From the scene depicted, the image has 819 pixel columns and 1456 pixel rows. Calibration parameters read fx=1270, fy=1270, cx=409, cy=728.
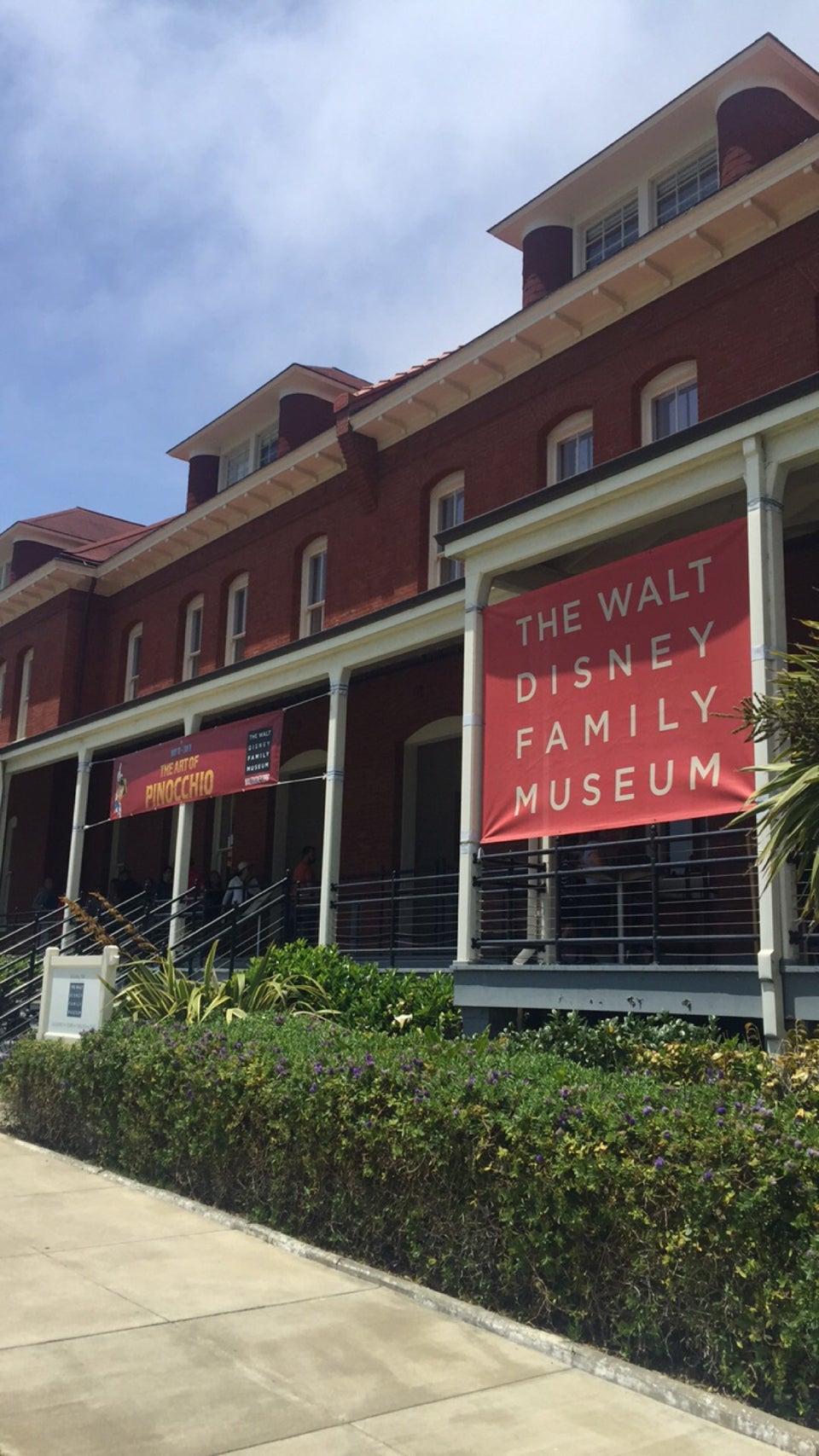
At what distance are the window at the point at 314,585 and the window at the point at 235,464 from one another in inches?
150

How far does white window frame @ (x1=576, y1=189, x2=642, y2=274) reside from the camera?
16406mm

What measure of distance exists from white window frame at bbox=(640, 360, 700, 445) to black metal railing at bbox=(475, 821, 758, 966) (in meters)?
4.77

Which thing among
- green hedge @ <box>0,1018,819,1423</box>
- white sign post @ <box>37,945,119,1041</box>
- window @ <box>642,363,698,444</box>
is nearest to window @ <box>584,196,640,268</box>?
window @ <box>642,363,698,444</box>

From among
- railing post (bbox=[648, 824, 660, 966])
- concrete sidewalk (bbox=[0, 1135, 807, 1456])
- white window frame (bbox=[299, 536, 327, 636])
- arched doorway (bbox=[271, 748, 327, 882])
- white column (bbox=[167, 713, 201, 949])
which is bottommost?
concrete sidewalk (bbox=[0, 1135, 807, 1456])

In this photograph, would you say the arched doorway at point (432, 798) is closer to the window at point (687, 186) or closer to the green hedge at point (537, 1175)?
the window at point (687, 186)

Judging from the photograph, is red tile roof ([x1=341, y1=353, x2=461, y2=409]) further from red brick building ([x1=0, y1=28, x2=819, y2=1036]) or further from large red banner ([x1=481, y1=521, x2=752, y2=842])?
large red banner ([x1=481, y1=521, x2=752, y2=842])

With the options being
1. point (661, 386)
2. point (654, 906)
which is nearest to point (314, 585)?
point (661, 386)

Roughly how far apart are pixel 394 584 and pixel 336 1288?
12.8m

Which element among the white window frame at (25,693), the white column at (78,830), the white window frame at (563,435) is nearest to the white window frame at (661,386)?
the white window frame at (563,435)

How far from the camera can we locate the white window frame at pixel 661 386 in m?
14.7

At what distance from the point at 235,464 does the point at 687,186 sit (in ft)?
36.1

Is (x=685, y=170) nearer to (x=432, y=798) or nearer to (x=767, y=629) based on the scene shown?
(x=432, y=798)

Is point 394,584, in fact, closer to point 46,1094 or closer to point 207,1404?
point 46,1094

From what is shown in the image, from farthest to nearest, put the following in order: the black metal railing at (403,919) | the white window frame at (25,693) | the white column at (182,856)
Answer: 1. the white window frame at (25,693)
2. the white column at (182,856)
3. the black metal railing at (403,919)
